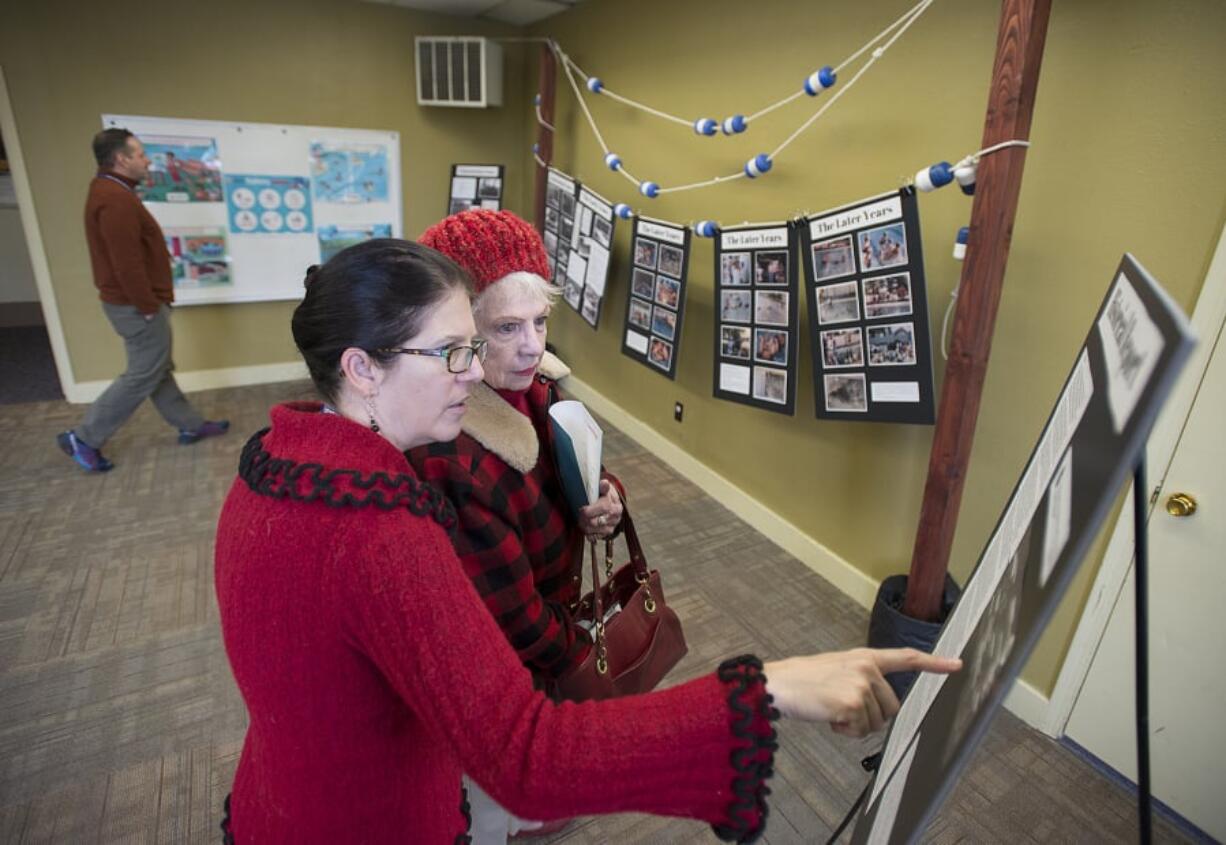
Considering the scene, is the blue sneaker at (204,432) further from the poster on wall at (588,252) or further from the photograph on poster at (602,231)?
the photograph on poster at (602,231)

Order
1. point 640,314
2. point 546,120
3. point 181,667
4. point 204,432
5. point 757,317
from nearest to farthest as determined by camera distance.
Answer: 1. point 181,667
2. point 757,317
3. point 640,314
4. point 204,432
5. point 546,120

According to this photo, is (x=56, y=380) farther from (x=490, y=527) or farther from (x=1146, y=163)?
(x=1146, y=163)

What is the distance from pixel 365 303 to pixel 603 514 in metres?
0.62

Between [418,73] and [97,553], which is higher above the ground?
[418,73]

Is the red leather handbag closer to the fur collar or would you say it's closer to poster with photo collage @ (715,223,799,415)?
the fur collar

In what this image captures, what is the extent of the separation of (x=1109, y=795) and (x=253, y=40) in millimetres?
5158

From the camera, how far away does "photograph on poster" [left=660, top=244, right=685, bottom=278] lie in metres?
2.94

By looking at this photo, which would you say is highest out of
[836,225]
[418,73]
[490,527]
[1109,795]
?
[418,73]

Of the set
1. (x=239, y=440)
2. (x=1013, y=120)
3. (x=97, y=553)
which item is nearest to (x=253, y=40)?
(x=239, y=440)

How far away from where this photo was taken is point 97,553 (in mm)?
2613

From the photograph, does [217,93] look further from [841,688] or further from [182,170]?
[841,688]

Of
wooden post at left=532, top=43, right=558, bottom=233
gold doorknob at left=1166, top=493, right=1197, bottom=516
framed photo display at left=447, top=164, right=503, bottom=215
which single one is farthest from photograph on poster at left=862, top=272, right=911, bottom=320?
framed photo display at left=447, top=164, right=503, bottom=215

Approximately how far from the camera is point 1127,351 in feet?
1.36

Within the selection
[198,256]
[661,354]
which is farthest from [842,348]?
[198,256]
